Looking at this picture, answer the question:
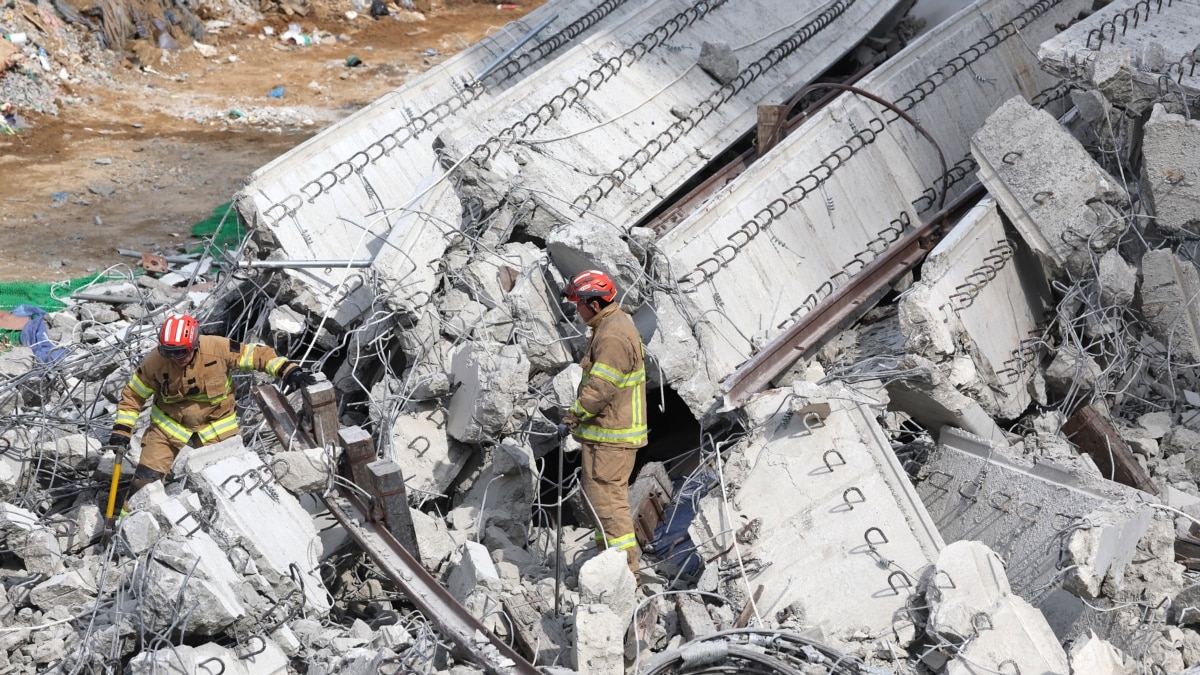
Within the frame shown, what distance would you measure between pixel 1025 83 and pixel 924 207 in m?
1.93

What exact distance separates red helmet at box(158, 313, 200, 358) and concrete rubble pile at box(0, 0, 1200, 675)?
0.58 meters

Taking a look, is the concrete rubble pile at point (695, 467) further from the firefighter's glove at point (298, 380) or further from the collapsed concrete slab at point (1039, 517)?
the firefighter's glove at point (298, 380)

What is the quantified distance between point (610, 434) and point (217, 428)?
7.40ft

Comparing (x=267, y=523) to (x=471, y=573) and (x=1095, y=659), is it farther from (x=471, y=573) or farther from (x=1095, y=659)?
(x=1095, y=659)

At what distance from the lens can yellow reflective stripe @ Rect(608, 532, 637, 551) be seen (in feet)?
17.5

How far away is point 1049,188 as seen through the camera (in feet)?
22.5

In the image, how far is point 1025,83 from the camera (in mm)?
9023

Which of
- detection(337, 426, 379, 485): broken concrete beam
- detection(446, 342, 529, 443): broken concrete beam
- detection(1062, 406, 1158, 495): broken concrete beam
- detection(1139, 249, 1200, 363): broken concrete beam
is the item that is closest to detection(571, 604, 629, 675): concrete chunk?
detection(337, 426, 379, 485): broken concrete beam

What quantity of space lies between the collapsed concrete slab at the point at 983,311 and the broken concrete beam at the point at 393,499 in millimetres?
2888

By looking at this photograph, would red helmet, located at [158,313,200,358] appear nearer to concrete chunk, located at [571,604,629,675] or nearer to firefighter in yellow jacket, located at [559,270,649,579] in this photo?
firefighter in yellow jacket, located at [559,270,649,579]

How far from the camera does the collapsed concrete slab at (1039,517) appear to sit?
200 inches

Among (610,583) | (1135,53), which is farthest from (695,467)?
(1135,53)

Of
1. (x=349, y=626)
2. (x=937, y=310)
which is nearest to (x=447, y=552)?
(x=349, y=626)

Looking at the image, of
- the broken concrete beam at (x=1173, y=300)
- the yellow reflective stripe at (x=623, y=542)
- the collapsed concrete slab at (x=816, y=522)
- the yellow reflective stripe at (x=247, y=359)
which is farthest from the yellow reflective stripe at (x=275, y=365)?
the broken concrete beam at (x=1173, y=300)
